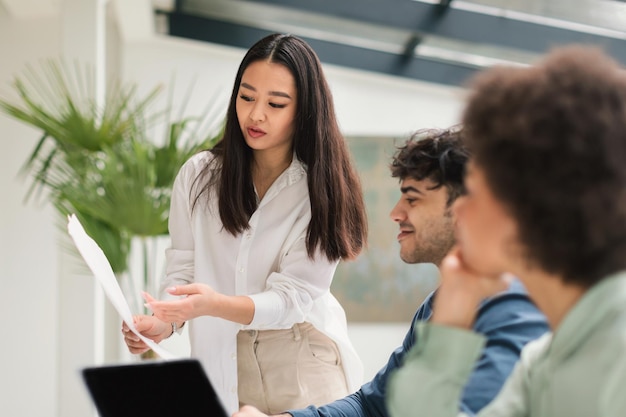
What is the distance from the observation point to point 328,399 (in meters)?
2.35

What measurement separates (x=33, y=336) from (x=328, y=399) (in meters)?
5.13

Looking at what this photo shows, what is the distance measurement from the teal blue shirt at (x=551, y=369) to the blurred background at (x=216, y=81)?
420 cm

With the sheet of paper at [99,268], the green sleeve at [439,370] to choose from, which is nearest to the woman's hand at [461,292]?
the green sleeve at [439,370]

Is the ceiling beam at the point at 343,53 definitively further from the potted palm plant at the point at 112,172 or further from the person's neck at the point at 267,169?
the person's neck at the point at 267,169

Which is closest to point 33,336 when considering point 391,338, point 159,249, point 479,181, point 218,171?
point 159,249

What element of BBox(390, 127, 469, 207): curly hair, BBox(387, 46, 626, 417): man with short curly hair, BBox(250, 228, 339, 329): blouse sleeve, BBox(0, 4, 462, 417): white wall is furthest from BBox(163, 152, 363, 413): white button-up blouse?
BBox(0, 4, 462, 417): white wall

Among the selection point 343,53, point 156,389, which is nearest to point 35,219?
point 343,53

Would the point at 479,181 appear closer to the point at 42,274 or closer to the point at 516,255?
the point at 516,255

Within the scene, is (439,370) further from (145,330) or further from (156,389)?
(145,330)

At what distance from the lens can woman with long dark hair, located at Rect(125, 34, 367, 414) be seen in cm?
229

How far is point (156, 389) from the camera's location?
1.29 meters

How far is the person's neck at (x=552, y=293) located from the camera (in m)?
1.03

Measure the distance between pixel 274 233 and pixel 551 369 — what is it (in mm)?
1379

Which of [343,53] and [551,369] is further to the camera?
[343,53]
